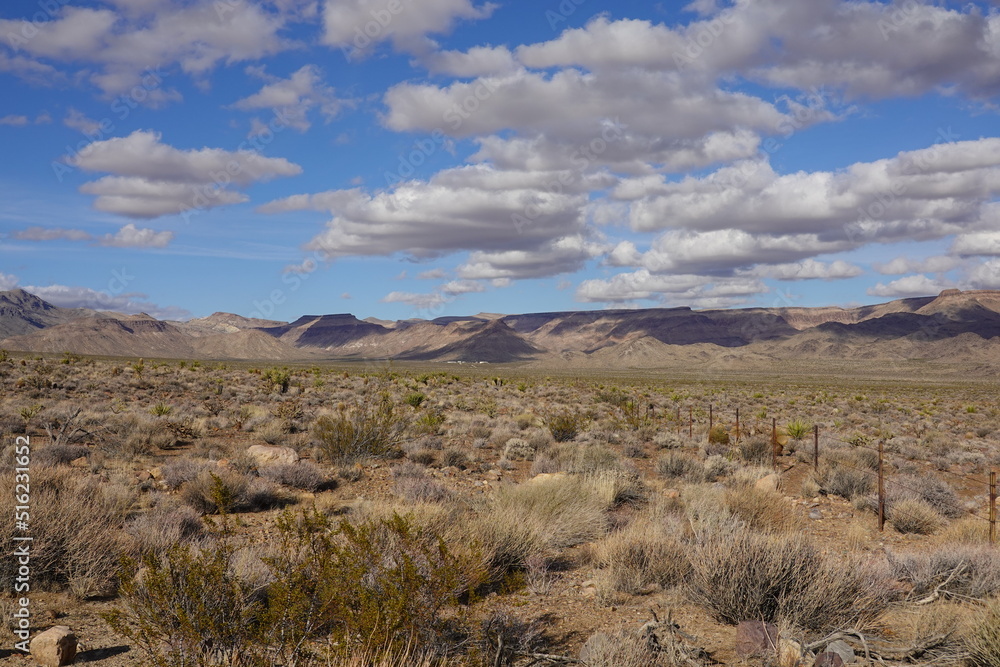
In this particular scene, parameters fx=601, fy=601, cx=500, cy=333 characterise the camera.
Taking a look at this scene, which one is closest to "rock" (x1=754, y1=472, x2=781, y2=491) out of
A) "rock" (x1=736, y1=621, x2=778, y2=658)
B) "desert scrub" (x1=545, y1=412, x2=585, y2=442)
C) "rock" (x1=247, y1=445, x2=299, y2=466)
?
"desert scrub" (x1=545, y1=412, x2=585, y2=442)

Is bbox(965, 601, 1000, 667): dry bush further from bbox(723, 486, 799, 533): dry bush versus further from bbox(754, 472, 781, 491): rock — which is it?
bbox(754, 472, 781, 491): rock

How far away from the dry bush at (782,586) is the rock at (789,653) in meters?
0.47


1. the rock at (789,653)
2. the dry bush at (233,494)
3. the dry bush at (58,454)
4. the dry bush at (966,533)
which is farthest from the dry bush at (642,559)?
the dry bush at (58,454)

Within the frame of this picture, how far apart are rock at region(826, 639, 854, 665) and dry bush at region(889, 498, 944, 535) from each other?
6.34 metres

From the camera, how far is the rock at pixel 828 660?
4574 mm

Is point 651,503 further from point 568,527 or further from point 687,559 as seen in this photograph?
point 687,559

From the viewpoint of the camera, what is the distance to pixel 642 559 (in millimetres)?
6949

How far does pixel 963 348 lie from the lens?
14862 centimetres

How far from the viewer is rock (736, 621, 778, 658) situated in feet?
16.3

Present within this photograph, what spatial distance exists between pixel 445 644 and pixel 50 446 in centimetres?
1030

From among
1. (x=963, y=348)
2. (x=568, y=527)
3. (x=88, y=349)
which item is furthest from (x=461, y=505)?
(x=88, y=349)

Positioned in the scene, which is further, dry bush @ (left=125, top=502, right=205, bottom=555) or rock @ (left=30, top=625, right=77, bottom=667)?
dry bush @ (left=125, top=502, right=205, bottom=555)

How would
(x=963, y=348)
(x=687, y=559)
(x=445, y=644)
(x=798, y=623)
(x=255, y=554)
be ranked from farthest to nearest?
1. (x=963, y=348)
2. (x=687, y=559)
3. (x=255, y=554)
4. (x=798, y=623)
5. (x=445, y=644)

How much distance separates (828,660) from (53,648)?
5.82 m
